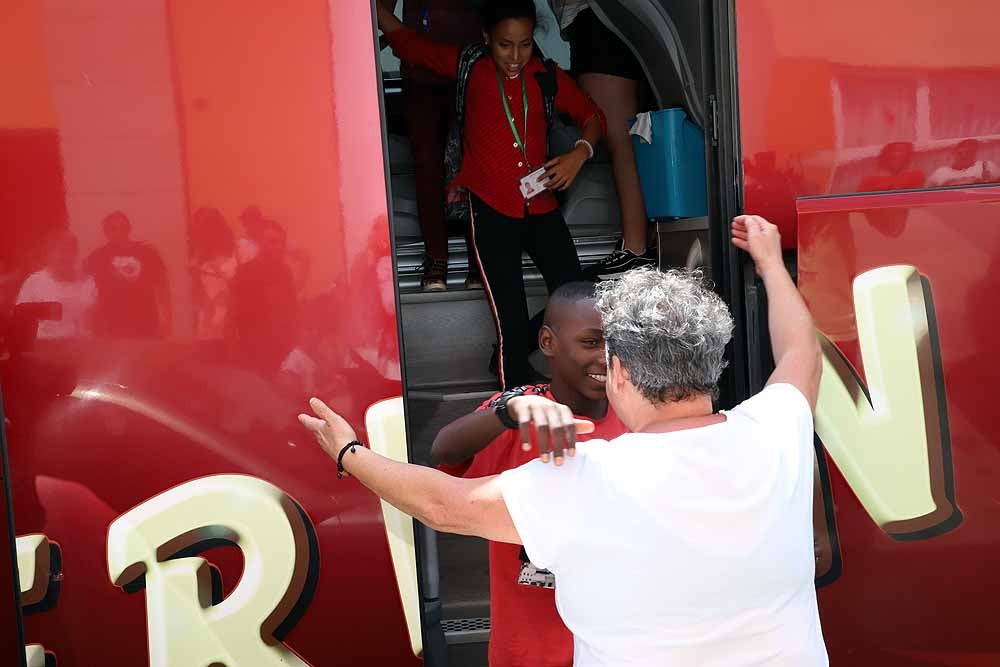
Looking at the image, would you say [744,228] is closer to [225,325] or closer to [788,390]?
[788,390]

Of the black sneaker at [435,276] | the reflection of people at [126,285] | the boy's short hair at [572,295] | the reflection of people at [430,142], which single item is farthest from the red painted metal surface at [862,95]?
the black sneaker at [435,276]

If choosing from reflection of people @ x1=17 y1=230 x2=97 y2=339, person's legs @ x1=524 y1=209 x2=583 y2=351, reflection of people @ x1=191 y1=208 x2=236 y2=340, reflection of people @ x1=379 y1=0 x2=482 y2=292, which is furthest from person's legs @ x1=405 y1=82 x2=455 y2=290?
reflection of people @ x1=17 y1=230 x2=97 y2=339

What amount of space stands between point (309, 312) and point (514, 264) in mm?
1349

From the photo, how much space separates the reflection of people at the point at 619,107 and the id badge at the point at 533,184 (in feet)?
1.45

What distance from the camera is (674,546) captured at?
121 centimetres

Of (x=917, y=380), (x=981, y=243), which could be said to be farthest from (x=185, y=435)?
(x=981, y=243)

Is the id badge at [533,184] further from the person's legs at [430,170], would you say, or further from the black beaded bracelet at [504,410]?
the black beaded bracelet at [504,410]

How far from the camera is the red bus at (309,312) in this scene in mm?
1870

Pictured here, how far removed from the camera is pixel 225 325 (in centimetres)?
190

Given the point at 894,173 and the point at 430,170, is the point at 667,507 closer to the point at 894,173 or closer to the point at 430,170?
the point at 894,173

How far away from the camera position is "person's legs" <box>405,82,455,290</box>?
11.8 ft

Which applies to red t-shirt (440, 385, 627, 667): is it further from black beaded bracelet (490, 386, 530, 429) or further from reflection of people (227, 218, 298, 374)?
reflection of people (227, 218, 298, 374)

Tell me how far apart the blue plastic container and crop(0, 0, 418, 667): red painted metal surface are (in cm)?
141

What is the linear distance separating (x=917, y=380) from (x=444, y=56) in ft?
6.60
